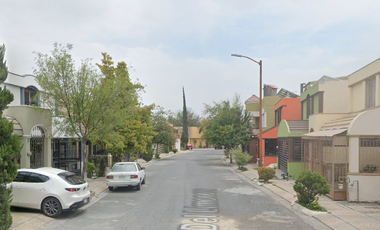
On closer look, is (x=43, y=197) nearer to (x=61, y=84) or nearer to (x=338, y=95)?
(x=61, y=84)

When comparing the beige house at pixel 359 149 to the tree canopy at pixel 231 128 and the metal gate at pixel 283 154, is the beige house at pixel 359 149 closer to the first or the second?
the metal gate at pixel 283 154

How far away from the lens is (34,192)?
1049 centimetres

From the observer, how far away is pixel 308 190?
11797 millimetres

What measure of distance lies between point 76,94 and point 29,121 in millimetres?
3097

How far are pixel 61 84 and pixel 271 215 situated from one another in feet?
35.1

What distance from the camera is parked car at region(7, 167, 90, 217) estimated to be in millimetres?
10430

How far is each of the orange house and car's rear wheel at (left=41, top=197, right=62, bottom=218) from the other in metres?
21.8

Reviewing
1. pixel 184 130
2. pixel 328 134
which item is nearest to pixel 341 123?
pixel 328 134

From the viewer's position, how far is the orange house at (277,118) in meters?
28.0

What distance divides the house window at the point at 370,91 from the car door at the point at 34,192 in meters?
14.2

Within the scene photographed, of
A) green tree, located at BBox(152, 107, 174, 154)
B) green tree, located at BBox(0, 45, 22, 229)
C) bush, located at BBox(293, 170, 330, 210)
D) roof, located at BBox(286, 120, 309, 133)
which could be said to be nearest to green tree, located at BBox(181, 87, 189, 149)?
green tree, located at BBox(152, 107, 174, 154)

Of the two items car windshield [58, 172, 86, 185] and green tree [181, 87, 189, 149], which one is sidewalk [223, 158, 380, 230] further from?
green tree [181, 87, 189, 149]

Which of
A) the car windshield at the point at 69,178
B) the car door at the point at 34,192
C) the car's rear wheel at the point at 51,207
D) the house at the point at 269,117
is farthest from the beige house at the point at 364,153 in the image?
the car door at the point at 34,192

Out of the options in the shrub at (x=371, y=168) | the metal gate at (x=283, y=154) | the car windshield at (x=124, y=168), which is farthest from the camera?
the metal gate at (x=283, y=154)
